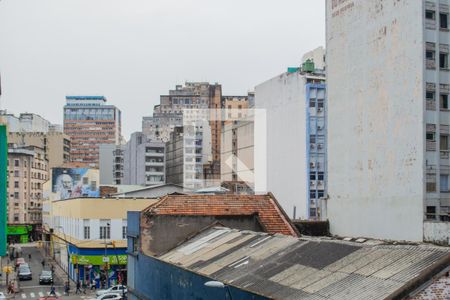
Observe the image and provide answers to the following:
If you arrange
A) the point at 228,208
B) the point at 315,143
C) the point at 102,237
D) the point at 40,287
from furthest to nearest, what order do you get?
the point at 315,143, the point at 40,287, the point at 102,237, the point at 228,208

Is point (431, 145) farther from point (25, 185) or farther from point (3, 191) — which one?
point (25, 185)

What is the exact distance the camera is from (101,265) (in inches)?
2579

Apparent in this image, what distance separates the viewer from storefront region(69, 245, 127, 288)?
6425 cm

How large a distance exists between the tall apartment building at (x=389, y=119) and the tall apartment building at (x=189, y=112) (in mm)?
72578

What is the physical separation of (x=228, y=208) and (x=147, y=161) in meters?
95.6

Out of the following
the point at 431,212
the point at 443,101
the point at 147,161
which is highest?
the point at 443,101

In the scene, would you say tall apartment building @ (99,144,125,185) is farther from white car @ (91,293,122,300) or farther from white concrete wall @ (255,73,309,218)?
white car @ (91,293,122,300)

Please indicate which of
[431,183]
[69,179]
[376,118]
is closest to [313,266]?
[431,183]

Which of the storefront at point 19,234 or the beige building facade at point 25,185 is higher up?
the beige building facade at point 25,185

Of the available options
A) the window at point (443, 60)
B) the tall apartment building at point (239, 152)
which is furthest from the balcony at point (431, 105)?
the tall apartment building at point (239, 152)

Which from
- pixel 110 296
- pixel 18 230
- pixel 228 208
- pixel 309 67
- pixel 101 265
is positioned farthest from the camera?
pixel 18 230

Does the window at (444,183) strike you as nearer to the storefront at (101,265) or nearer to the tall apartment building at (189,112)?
the storefront at (101,265)

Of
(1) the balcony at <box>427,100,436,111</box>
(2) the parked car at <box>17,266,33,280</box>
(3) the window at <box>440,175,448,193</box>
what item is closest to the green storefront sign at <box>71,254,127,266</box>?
(2) the parked car at <box>17,266,33,280</box>

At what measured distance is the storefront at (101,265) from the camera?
6425 cm
